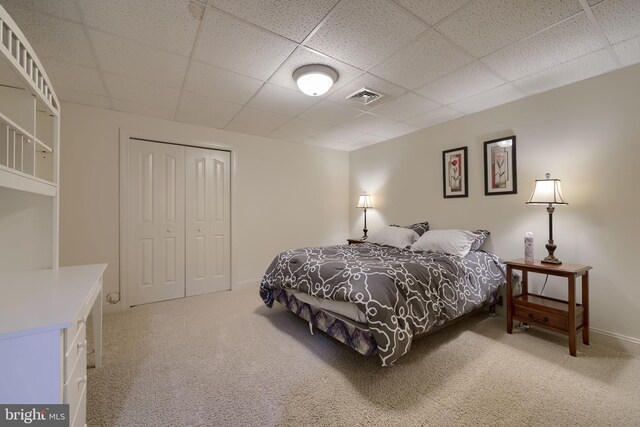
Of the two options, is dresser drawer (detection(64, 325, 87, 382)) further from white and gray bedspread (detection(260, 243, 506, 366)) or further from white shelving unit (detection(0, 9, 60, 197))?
white and gray bedspread (detection(260, 243, 506, 366))

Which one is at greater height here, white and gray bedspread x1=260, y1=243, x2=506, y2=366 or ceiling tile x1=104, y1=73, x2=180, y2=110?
ceiling tile x1=104, y1=73, x2=180, y2=110

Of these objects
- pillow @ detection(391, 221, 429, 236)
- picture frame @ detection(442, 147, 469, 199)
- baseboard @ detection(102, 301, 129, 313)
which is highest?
picture frame @ detection(442, 147, 469, 199)

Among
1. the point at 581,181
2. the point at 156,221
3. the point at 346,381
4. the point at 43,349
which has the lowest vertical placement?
the point at 346,381

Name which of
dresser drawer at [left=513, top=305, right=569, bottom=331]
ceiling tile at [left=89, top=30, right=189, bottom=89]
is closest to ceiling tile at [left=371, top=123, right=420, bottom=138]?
dresser drawer at [left=513, top=305, right=569, bottom=331]

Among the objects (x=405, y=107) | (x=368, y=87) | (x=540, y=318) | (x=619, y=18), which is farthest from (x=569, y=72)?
(x=540, y=318)

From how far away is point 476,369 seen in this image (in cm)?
185

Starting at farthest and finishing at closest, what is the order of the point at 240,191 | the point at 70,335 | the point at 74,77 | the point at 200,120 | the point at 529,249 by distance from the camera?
the point at 240,191
the point at 200,120
the point at 529,249
the point at 74,77
the point at 70,335

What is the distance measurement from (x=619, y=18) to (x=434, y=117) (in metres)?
1.67

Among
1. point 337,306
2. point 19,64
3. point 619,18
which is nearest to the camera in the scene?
point 19,64

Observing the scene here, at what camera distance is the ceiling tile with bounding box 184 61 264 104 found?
218cm

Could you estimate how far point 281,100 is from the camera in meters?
2.75

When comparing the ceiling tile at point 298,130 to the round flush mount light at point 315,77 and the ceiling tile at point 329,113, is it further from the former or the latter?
the round flush mount light at point 315,77

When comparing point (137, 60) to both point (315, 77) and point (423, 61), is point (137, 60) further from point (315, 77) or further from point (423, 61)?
point (423, 61)

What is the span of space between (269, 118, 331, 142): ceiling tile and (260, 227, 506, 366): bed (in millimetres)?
1700
